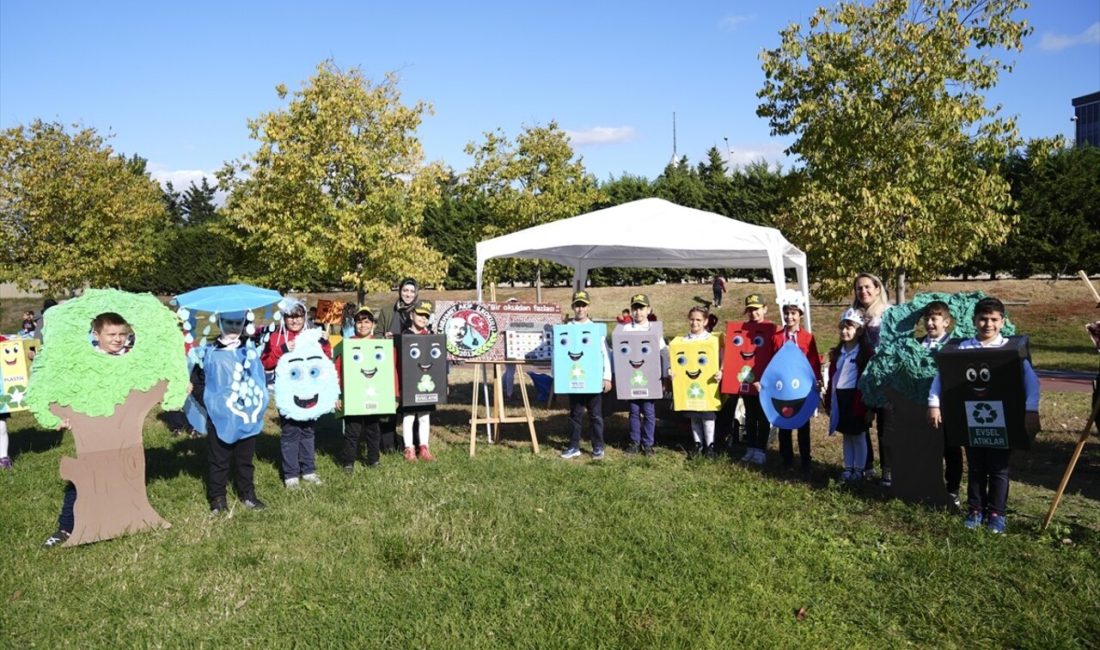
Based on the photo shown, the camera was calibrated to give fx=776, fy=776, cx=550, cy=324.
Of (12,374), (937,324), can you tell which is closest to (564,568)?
(937,324)

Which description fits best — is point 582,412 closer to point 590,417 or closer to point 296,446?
point 590,417

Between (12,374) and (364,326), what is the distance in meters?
3.71

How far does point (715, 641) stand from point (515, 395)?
29.2 ft

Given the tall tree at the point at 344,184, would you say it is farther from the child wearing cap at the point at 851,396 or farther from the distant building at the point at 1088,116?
the distant building at the point at 1088,116

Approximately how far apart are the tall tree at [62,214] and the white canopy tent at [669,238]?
18.5 m

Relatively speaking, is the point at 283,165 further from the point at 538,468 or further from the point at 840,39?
the point at 538,468

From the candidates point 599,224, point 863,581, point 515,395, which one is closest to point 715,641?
point 863,581

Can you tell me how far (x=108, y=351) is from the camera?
6078 millimetres

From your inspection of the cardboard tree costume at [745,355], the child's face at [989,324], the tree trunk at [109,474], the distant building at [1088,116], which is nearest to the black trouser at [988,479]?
the child's face at [989,324]

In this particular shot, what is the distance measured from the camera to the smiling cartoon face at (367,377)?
7.63 metres

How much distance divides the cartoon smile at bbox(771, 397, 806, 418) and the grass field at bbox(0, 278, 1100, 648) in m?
0.60

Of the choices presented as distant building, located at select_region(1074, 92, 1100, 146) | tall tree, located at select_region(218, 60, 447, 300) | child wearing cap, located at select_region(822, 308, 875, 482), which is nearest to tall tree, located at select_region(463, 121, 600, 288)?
tall tree, located at select_region(218, 60, 447, 300)

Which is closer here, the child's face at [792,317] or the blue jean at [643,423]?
the child's face at [792,317]

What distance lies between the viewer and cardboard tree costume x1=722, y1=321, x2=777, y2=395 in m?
7.68
